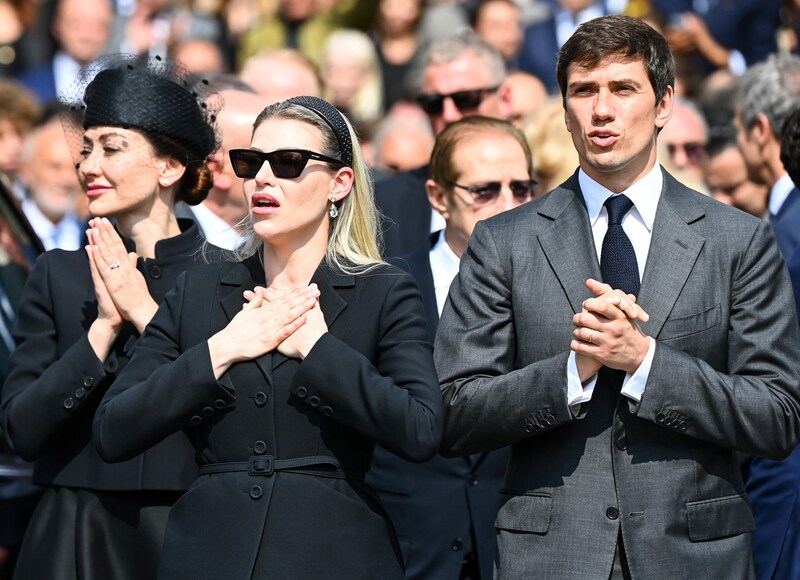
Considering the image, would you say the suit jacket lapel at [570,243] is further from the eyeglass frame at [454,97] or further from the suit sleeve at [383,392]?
the eyeglass frame at [454,97]

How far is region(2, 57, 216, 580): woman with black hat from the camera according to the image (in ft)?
14.9

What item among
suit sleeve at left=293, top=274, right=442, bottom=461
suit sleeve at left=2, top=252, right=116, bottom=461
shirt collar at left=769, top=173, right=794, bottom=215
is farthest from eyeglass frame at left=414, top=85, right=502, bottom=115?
suit sleeve at left=293, top=274, right=442, bottom=461

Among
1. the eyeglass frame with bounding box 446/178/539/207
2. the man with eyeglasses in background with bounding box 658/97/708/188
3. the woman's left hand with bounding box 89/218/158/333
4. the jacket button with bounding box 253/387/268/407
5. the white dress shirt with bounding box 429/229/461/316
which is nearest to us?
the jacket button with bounding box 253/387/268/407

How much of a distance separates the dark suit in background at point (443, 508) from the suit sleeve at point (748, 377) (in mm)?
1418

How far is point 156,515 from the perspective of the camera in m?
4.66

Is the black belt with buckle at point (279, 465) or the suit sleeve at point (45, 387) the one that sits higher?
the black belt with buckle at point (279, 465)

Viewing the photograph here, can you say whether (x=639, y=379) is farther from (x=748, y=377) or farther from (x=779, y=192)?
(x=779, y=192)

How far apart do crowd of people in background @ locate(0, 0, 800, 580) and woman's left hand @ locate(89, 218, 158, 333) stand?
0.01 meters

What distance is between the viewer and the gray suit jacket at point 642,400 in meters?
3.85

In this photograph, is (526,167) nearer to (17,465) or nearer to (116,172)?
(116,172)

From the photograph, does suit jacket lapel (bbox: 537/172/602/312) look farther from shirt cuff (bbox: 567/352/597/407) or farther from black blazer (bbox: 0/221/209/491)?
black blazer (bbox: 0/221/209/491)

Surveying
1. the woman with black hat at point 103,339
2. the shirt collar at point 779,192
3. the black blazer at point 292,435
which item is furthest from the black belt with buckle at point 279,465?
the shirt collar at point 779,192

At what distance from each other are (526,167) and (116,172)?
1.75 m

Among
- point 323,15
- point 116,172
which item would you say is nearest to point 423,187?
point 116,172
